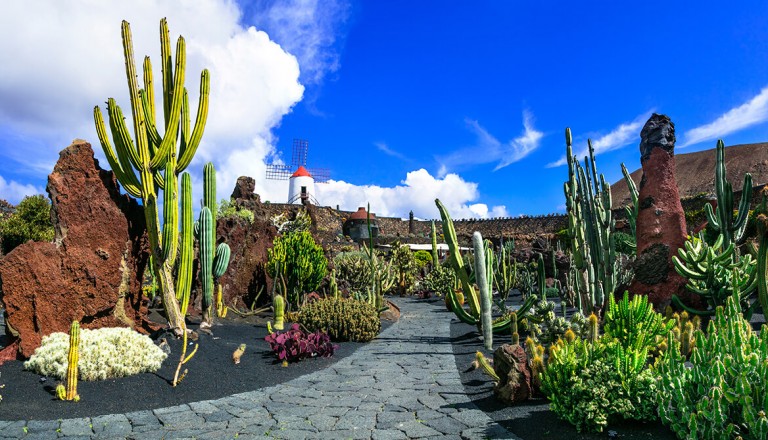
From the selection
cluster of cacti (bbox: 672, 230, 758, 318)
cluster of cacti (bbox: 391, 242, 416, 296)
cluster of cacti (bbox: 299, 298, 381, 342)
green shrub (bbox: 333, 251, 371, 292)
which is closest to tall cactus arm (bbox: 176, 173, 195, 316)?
cluster of cacti (bbox: 299, 298, 381, 342)

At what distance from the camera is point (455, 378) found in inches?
225

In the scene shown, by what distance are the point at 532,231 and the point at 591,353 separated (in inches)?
1505

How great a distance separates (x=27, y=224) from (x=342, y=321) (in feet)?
48.7

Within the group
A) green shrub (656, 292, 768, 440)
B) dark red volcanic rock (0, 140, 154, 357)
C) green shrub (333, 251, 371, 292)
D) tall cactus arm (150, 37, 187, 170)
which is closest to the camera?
green shrub (656, 292, 768, 440)

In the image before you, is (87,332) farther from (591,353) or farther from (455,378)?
(591,353)

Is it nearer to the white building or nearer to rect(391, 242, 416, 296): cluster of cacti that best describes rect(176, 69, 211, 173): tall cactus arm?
rect(391, 242, 416, 296): cluster of cacti

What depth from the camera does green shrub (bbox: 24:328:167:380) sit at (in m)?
5.47

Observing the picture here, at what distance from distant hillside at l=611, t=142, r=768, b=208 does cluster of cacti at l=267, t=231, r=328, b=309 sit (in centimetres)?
4333

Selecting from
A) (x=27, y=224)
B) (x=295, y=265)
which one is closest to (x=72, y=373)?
(x=295, y=265)

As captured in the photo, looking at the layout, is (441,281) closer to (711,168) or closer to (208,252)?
(208,252)

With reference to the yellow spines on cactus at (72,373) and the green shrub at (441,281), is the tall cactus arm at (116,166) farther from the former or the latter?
the green shrub at (441,281)

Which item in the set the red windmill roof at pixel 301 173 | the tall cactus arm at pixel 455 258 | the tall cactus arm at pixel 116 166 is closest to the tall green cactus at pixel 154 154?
the tall cactus arm at pixel 116 166

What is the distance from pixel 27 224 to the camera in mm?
17266

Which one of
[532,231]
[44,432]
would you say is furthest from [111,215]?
[532,231]
